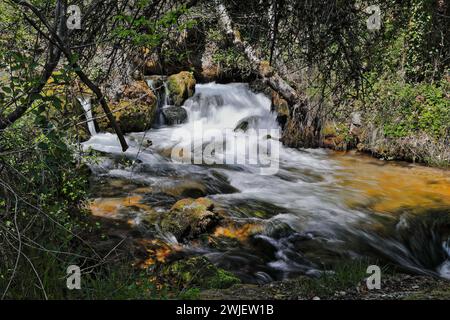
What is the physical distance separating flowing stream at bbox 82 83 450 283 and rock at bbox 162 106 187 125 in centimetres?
25

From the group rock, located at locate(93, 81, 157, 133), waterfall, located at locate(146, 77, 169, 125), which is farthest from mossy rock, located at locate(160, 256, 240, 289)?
waterfall, located at locate(146, 77, 169, 125)

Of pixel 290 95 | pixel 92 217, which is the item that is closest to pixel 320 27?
pixel 92 217

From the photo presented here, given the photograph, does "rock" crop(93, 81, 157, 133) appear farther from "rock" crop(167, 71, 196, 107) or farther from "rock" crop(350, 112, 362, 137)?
"rock" crop(350, 112, 362, 137)

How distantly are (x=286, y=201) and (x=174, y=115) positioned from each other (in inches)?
239

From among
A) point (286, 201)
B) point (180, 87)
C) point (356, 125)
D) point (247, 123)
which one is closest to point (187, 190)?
point (286, 201)

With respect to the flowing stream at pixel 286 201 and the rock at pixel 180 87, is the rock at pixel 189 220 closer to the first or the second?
the flowing stream at pixel 286 201

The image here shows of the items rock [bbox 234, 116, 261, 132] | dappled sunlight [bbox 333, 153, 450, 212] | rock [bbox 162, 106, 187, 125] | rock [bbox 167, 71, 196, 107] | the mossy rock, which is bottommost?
dappled sunlight [bbox 333, 153, 450, 212]

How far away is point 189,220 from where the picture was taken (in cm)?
623

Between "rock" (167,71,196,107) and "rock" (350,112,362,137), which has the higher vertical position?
"rock" (167,71,196,107)

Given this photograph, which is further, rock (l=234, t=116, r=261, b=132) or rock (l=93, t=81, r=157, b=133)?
rock (l=234, t=116, r=261, b=132)

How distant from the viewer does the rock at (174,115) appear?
43.8 feet

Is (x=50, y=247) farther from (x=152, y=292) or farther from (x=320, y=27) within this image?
(x=320, y=27)

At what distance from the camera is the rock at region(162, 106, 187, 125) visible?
1335cm

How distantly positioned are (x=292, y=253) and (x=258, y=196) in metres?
2.56
